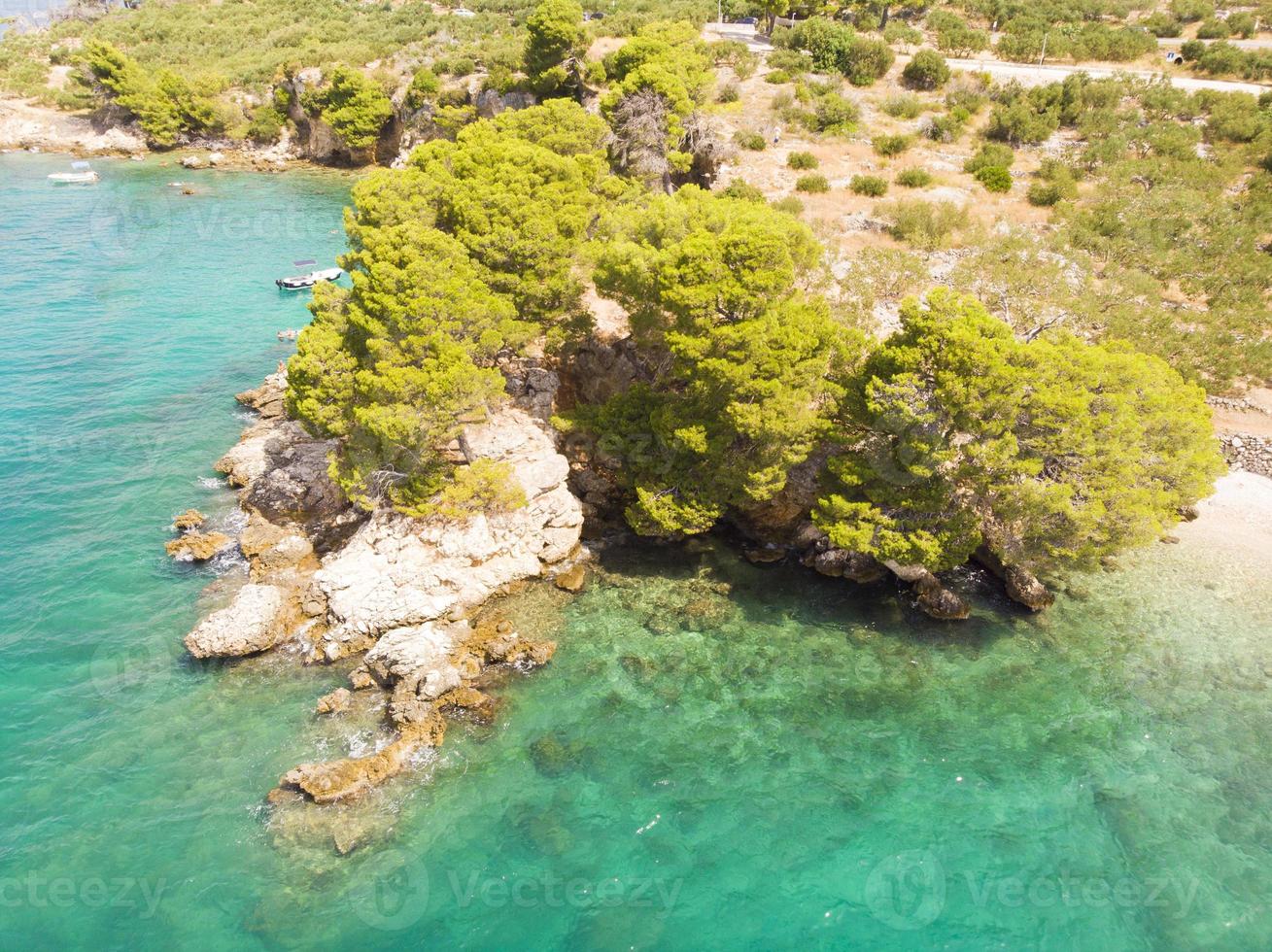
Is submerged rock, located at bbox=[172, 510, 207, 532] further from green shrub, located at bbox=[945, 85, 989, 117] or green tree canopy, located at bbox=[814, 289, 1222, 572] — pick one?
green shrub, located at bbox=[945, 85, 989, 117]

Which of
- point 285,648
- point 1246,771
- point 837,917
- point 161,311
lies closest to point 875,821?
point 837,917

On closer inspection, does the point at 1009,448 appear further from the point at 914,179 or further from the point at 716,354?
the point at 914,179

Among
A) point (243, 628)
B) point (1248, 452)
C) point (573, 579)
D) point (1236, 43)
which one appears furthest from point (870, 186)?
point (1236, 43)

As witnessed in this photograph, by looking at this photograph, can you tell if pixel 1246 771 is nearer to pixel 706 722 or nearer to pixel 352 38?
pixel 706 722

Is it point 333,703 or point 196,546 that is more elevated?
point 196,546

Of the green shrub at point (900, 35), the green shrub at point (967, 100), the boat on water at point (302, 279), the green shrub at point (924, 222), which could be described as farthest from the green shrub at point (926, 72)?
the boat on water at point (302, 279)

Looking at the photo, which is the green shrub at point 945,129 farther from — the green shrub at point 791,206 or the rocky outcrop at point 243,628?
the rocky outcrop at point 243,628
